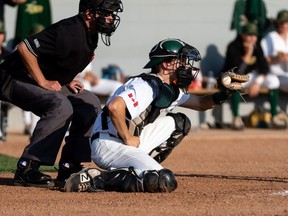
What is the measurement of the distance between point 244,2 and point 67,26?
856 cm

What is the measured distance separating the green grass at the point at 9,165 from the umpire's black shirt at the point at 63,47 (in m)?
1.88

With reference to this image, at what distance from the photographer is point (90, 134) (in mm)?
8484

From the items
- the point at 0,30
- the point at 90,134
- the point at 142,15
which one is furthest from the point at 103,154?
the point at 142,15

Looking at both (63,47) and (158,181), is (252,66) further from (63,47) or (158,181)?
(158,181)

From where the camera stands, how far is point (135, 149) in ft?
25.2

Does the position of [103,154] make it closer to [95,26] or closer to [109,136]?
[109,136]

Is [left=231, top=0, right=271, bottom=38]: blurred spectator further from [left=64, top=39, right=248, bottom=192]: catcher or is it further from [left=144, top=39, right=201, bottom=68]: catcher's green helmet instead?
[left=144, top=39, right=201, bottom=68]: catcher's green helmet

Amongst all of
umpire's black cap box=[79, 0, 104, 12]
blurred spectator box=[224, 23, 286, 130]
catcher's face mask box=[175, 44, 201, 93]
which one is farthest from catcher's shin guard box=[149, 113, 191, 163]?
blurred spectator box=[224, 23, 286, 130]

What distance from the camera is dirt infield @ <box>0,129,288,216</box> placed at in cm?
660

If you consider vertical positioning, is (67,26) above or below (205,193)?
above

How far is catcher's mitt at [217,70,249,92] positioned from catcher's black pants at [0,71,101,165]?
1269mm

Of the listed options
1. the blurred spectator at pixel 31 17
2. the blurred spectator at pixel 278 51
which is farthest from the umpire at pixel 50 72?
the blurred spectator at pixel 278 51

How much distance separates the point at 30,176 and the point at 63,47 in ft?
3.56

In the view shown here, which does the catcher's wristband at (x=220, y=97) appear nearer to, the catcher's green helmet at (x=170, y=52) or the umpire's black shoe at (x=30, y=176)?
the catcher's green helmet at (x=170, y=52)
